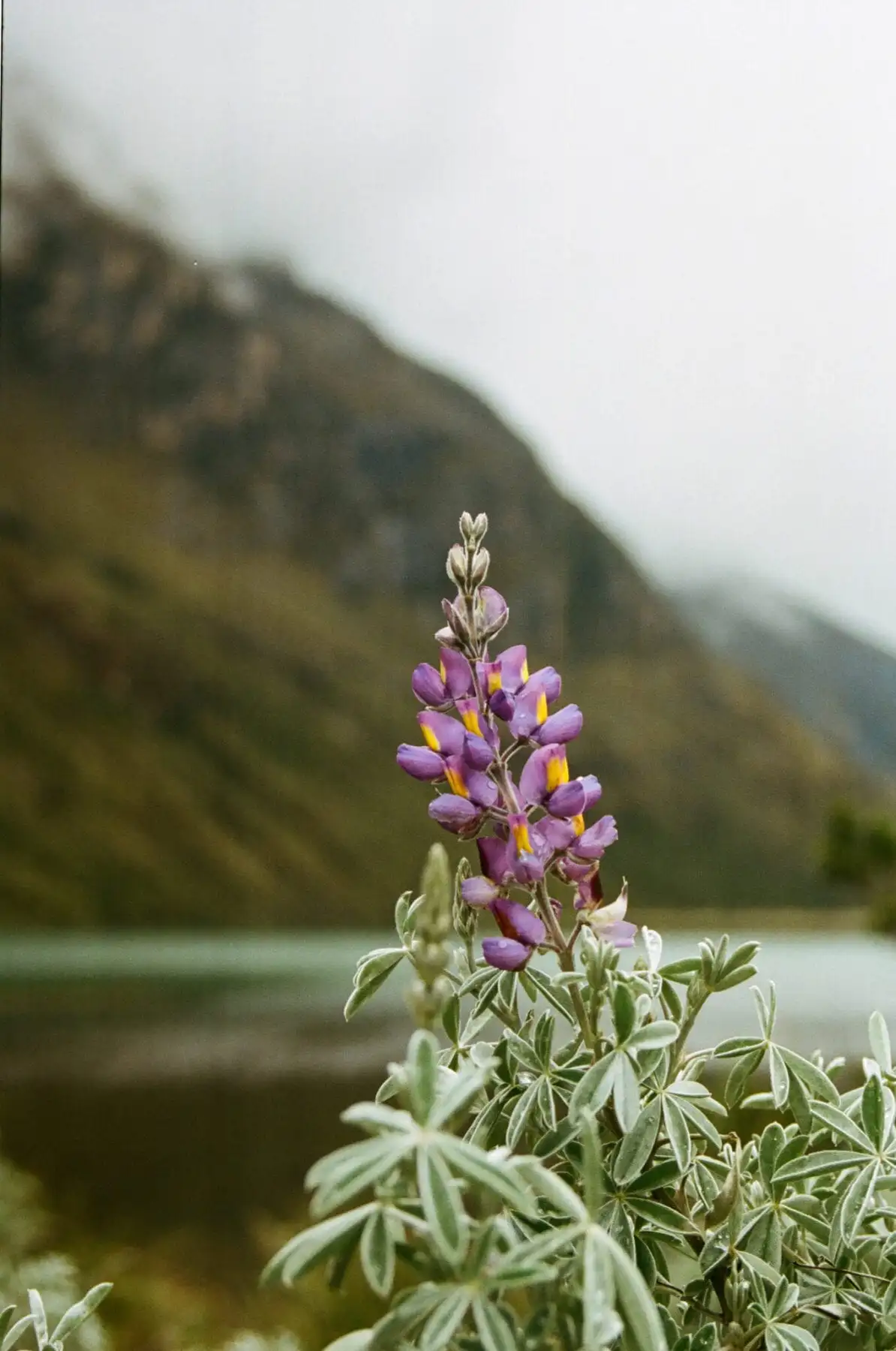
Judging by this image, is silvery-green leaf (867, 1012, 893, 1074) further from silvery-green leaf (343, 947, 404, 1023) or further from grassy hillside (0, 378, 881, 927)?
grassy hillside (0, 378, 881, 927)

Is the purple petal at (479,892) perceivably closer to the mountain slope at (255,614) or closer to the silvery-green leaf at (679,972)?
the silvery-green leaf at (679,972)

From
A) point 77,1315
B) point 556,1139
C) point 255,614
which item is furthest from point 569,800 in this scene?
point 255,614

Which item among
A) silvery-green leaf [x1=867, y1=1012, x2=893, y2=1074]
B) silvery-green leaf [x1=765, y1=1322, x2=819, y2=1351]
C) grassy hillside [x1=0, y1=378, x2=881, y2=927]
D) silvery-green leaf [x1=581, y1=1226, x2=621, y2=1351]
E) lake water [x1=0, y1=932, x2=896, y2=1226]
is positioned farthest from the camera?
→ grassy hillside [x1=0, y1=378, x2=881, y2=927]

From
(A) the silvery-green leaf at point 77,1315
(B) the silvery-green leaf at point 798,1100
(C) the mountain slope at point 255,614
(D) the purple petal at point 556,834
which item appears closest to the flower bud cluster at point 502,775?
(D) the purple petal at point 556,834

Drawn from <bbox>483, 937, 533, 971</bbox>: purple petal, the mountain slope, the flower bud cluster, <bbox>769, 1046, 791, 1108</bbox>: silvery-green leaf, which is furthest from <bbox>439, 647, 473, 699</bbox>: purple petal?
the mountain slope

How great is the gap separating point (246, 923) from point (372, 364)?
1.03 meters

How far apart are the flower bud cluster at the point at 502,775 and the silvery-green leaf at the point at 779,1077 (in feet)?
0.28

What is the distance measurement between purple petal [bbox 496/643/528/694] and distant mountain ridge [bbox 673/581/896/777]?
1372 mm

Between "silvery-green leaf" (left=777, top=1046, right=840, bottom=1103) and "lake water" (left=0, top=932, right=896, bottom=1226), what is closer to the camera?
"silvery-green leaf" (left=777, top=1046, right=840, bottom=1103)

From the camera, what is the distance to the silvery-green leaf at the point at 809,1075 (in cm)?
44

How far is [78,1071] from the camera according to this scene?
184cm

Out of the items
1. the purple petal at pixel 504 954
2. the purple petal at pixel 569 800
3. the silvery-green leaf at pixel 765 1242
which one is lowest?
the silvery-green leaf at pixel 765 1242

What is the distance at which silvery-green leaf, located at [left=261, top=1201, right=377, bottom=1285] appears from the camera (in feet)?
0.94

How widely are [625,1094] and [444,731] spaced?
0.49 feet
